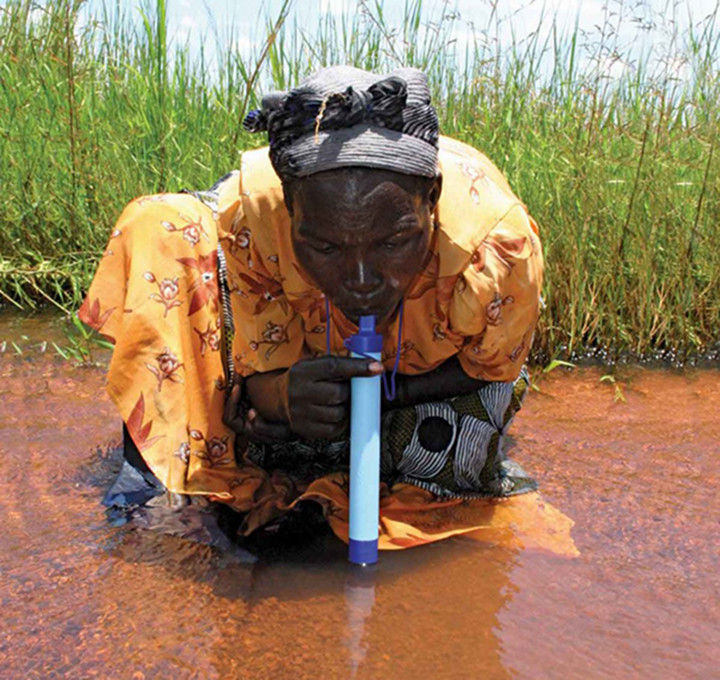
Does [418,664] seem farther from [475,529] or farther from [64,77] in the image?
[64,77]

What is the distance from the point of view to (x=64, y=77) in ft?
14.1

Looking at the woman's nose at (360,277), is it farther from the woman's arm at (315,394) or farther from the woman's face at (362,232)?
the woman's arm at (315,394)

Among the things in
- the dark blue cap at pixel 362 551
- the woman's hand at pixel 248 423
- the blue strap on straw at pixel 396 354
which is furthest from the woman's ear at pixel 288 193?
the dark blue cap at pixel 362 551

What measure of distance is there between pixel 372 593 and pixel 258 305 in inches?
26.7

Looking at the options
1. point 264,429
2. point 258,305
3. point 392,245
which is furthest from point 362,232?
point 264,429

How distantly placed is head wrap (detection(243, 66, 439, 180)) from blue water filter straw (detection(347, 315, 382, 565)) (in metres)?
0.34

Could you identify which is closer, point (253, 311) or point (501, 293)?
point (501, 293)

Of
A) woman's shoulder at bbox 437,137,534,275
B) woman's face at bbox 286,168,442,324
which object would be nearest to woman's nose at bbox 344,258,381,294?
woman's face at bbox 286,168,442,324

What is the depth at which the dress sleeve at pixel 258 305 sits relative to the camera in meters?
1.97

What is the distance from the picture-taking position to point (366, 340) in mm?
1812

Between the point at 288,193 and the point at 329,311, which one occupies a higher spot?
the point at 288,193

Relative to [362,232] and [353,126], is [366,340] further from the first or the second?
[353,126]

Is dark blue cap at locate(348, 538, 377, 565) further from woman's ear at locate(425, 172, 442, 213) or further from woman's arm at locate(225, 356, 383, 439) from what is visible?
woman's ear at locate(425, 172, 442, 213)

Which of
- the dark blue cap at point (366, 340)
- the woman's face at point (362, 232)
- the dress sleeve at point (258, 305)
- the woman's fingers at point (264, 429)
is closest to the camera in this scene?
the woman's face at point (362, 232)
